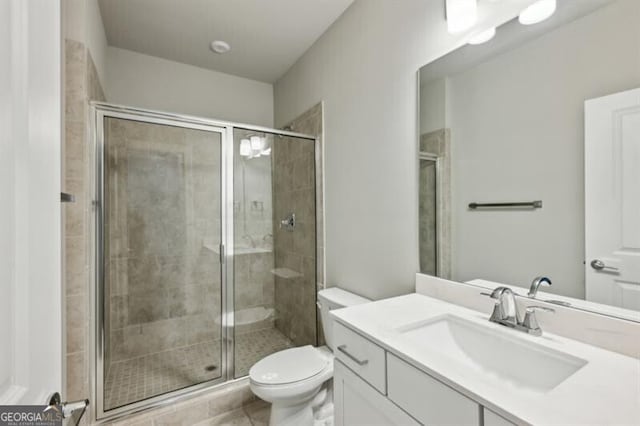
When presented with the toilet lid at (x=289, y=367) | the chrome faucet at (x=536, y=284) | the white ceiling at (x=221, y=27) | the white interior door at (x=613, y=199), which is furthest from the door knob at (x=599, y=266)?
the white ceiling at (x=221, y=27)

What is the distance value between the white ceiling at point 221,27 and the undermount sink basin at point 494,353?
6.26 feet

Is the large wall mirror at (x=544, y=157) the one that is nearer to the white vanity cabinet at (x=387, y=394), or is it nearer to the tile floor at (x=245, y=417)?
the white vanity cabinet at (x=387, y=394)

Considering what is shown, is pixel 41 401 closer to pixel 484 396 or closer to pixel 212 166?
pixel 484 396

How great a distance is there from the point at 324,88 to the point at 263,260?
135 centimetres

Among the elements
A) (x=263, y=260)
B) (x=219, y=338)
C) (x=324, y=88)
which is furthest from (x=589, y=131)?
(x=219, y=338)

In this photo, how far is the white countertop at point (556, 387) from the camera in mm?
567

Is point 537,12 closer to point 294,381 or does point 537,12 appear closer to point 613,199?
point 613,199

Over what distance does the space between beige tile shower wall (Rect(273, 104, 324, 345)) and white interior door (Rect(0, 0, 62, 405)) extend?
1655 millimetres

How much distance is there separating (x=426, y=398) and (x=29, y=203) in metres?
0.94

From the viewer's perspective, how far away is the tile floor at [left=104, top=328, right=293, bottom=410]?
173 centimetres

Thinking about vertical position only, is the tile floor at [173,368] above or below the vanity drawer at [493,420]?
below

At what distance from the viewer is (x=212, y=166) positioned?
6.66ft

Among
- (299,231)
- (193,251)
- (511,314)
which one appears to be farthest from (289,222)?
(511,314)

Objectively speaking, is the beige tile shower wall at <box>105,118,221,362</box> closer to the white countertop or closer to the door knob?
the white countertop
